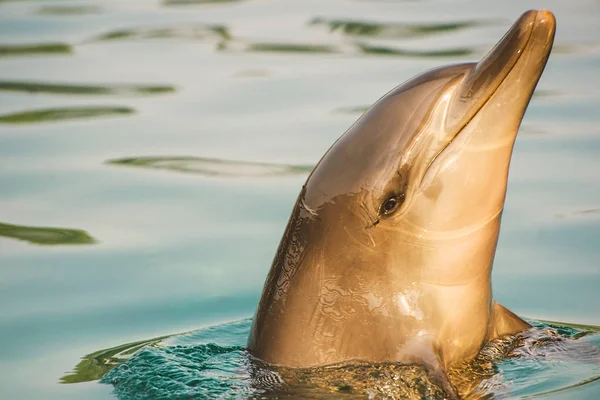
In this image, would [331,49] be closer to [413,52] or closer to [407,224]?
A: [413,52]

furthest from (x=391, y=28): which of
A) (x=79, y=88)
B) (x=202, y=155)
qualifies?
(x=202, y=155)

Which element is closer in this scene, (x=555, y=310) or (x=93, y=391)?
(x=93, y=391)

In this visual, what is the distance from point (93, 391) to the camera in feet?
20.7

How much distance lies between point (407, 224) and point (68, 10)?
1444 cm

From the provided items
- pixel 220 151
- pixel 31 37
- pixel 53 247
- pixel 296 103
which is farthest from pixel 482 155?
pixel 31 37

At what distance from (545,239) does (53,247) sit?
3.77 meters

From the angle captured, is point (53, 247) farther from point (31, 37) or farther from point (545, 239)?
point (31, 37)

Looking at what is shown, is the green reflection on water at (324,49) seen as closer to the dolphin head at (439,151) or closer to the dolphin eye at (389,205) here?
the dolphin head at (439,151)

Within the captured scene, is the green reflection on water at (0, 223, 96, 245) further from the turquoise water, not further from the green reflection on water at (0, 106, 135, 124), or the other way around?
the green reflection on water at (0, 106, 135, 124)

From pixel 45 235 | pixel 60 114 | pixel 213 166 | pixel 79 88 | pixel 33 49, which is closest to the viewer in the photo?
pixel 45 235

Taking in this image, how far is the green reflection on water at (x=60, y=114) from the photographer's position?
1291cm

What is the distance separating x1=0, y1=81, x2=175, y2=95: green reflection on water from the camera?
46.2 feet

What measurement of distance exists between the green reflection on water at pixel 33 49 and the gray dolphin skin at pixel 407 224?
11102mm

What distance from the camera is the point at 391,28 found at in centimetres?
1697
